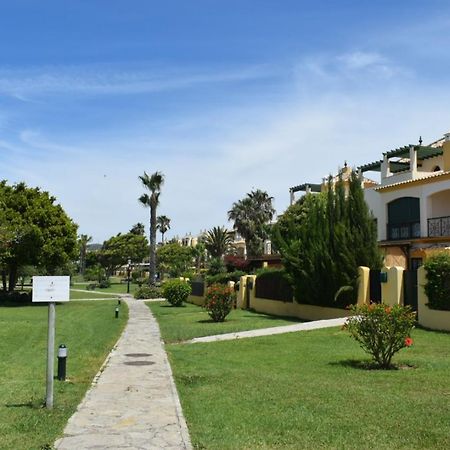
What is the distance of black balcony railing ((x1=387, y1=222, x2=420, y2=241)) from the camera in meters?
30.7

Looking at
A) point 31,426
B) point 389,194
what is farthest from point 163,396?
point 389,194

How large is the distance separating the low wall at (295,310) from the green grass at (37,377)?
7876mm

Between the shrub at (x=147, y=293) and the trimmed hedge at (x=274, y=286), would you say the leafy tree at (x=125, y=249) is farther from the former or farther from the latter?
the trimmed hedge at (x=274, y=286)

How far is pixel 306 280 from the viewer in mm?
22531

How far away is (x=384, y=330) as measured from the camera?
1068 centimetres

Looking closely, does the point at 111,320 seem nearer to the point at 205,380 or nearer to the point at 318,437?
the point at 205,380

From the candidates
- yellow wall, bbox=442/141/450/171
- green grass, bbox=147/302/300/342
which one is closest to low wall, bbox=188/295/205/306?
green grass, bbox=147/302/300/342

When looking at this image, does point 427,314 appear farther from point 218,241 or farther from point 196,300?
point 218,241

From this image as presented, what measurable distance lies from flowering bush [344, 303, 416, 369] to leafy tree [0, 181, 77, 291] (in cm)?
2908

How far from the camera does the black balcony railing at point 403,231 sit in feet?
101

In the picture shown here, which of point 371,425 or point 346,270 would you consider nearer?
point 371,425

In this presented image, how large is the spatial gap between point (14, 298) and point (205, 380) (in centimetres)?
3388

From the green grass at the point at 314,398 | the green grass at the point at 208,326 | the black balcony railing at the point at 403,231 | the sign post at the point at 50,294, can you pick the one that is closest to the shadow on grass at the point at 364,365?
the green grass at the point at 314,398

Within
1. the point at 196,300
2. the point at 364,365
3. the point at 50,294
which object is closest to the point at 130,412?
the point at 50,294
